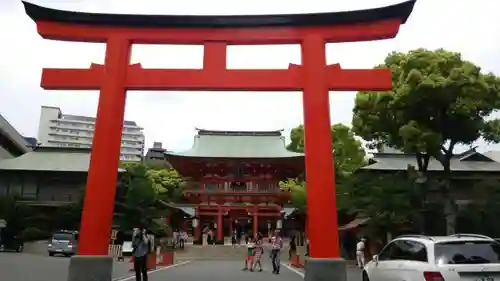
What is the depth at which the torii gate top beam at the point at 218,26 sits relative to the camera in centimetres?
1384

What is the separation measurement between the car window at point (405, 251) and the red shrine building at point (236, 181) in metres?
29.0

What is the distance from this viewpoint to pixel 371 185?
23422 mm

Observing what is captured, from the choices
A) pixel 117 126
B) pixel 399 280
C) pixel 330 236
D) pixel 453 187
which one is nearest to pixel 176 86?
pixel 117 126

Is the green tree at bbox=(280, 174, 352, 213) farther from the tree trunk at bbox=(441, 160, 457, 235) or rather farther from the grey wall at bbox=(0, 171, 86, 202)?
the grey wall at bbox=(0, 171, 86, 202)

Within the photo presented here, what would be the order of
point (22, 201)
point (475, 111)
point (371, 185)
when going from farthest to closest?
1. point (22, 201)
2. point (371, 185)
3. point (475, 111)

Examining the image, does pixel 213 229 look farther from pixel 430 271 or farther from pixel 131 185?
pixel 430 271

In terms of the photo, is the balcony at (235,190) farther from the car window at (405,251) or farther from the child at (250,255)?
the car window at (405,251)

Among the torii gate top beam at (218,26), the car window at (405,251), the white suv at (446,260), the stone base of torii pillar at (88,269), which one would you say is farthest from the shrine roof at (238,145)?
the white suv at (446,260)

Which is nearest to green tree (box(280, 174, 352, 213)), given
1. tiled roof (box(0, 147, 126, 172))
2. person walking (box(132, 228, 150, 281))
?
person walking (box(132, 228, 150, 281))

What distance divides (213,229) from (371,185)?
22772 mm

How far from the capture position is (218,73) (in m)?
13.6

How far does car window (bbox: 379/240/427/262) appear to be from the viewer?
835 centimetres

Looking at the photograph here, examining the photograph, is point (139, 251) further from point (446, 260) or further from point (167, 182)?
point (167, 182)

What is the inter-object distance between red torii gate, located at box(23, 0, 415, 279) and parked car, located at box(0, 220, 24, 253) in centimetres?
2343
